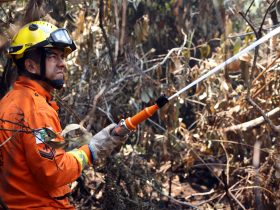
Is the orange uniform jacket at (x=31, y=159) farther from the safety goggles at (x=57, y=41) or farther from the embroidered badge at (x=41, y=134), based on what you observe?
the safety goggles at (x=57, y=41)

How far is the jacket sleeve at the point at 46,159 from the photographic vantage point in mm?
2922

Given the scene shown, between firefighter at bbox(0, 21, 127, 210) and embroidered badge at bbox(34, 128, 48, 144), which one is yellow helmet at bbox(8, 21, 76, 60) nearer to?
firefighter at bbox(0, 21, 127, 210)

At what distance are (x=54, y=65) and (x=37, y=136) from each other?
2.29 feet

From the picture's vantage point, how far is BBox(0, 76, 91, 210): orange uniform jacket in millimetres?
2939

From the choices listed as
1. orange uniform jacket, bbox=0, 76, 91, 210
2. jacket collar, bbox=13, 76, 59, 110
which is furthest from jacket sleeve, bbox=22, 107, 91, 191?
jacket collar, bbox=13, 76, 59, 110

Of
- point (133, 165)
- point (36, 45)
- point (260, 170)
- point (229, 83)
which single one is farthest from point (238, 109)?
point (36, 45)

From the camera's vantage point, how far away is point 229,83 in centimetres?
562

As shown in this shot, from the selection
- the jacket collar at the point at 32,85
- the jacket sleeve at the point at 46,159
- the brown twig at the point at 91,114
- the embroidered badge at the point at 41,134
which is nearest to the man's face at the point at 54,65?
the jacket collar at the point at 32,85

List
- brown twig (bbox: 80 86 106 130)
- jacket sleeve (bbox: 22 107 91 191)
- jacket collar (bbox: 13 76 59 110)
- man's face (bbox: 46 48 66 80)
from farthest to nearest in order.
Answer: brown twig (bbox: 80 86 106 130)
man's face (bbox: 46 48 66 80)
jacket collar (bbox: 13 76 59 110)
jacket sleeve (bbox: 22 107 91 191)

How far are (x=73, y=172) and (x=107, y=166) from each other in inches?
77.7

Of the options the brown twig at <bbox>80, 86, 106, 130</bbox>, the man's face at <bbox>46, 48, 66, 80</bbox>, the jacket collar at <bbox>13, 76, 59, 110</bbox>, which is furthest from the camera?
the brown twig at <bbox>80, 86, 106, 130</bbox>

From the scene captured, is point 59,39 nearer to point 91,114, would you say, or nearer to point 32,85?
point 32,85

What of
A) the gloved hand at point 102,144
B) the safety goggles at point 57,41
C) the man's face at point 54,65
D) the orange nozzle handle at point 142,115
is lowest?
the gloved hand at point 102,144

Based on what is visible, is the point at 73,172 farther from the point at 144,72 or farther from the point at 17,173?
the point at 144,72
